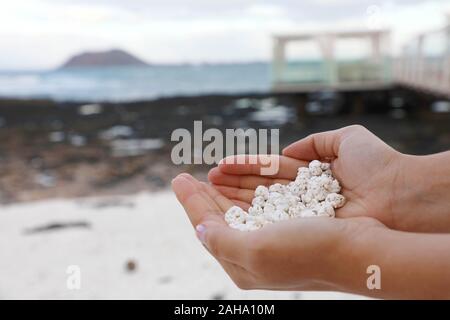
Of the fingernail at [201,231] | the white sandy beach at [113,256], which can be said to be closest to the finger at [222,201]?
the fingernail at [201,231]

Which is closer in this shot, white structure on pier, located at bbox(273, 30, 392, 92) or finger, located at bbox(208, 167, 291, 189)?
finger, located at bbox(208, 167, 291, 189)

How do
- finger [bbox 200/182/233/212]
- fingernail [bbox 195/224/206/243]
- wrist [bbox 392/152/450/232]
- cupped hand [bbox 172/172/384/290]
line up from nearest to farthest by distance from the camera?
1. cupped hand [bbox 172/172/384/290]
2. fingernail [bbox 195/224/206/243]
3. wrist [bbox 392/152/450/232]
4. finger [bbox 200/182/233/212]

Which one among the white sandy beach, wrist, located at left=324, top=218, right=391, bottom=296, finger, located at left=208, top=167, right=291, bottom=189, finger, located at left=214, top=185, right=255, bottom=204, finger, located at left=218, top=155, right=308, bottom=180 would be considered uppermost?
finger, located at left=218, top=155, right=308, bottom=180

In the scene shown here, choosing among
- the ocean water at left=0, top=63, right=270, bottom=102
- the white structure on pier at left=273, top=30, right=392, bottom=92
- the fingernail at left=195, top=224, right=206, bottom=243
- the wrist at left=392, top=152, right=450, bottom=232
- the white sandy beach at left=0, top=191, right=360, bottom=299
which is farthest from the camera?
the ocean water at left=0, top=63, right=270, bottom=102

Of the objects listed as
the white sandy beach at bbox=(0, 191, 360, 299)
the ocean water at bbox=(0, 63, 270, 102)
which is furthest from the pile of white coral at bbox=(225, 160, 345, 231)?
the ocean water at bbox=(0, 63, 270, 102)

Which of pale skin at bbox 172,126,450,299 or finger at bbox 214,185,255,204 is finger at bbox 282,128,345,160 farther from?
finger at bbox 214,185,255,204

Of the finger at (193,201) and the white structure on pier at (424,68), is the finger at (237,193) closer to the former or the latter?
the finger at (193,201)

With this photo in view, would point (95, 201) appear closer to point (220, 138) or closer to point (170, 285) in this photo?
point (170, 285)

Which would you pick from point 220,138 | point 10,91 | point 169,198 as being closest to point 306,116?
point 220,138
